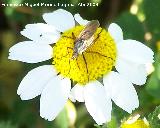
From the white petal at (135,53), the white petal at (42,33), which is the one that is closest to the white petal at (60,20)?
the white petal at (42,33)

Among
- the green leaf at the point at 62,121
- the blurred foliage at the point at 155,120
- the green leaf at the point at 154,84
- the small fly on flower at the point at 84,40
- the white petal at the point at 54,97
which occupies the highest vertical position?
the small fly on flower at the point at 84,40

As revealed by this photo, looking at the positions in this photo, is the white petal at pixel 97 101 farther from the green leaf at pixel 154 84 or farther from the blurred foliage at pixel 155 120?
the green leaf at pixel 154 84

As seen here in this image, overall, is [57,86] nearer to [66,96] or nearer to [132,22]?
[66,96]

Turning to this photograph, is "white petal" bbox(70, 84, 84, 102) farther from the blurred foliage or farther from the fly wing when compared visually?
the blurred foliage

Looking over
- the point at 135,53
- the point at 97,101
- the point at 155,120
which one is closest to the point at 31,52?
the point at 97,101

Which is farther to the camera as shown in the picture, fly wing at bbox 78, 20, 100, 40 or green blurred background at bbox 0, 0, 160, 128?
green blurred background at bbox 0, 0, 160, 128

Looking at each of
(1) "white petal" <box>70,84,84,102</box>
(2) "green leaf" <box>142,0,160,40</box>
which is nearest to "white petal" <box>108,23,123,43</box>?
(1) "white petal" <box>70,84,84,102</box>

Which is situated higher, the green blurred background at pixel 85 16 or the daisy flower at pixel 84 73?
the daisy flower at pixel 84 73
